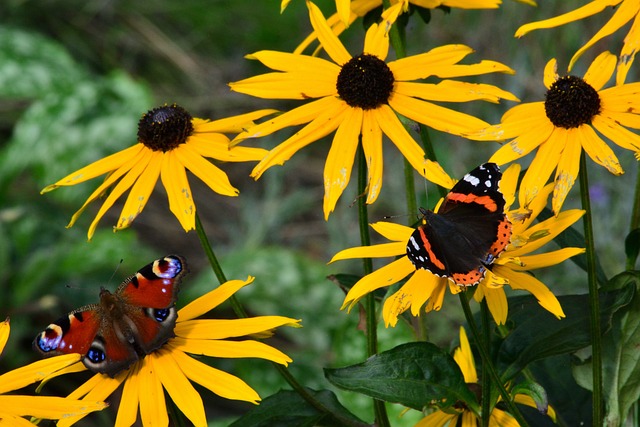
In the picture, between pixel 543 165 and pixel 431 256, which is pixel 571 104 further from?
pixel 431 256

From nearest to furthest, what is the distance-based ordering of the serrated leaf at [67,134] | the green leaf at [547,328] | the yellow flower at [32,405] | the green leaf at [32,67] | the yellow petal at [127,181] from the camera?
the yellow flower at [32,405] < the green leaf at [547,328] < the yellow petal at [127,181] < the serrated leaf at [67,134] < the green leaf at [32,67]

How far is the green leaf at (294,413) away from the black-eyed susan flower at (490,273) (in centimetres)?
15

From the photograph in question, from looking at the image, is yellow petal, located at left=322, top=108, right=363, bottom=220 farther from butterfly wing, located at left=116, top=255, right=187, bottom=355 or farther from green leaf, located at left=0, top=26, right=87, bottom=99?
green leaf, located at left=0, top=26, right=87, bottom=99

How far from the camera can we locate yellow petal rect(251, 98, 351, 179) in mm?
1101

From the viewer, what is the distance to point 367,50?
1.19 meters

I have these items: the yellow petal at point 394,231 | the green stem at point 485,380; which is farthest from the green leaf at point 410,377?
the yellow petal at point 394,231

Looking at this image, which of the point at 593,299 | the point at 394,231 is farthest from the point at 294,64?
the point at 593,299

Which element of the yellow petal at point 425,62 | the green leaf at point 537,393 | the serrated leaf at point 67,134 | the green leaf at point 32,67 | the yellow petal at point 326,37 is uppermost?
the green leaf at point 32,67

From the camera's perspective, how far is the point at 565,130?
107cm

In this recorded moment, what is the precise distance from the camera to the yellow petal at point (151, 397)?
971mm

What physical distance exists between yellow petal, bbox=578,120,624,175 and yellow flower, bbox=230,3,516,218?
101 millimetres

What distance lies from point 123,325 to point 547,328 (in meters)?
0.49

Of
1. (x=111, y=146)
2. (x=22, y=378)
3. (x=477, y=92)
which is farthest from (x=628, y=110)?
(x=111, y=146)

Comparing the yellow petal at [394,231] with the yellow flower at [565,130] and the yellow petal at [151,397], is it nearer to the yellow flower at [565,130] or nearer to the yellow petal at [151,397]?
the yellow flower at [565,130]
